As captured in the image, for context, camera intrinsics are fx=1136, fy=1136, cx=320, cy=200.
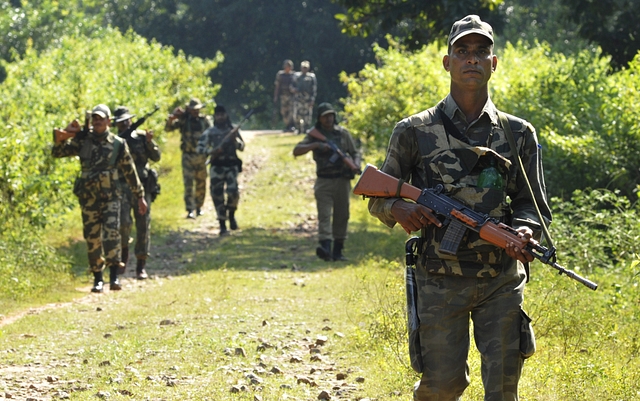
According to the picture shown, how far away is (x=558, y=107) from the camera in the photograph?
604 inches

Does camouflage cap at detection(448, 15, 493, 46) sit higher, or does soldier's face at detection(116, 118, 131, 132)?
camouflage cap at detection(448, 15, 493, 46)

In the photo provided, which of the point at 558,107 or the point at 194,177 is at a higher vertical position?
the point at 558,107

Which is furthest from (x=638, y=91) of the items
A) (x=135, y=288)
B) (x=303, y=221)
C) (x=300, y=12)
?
(x=300, y=12)

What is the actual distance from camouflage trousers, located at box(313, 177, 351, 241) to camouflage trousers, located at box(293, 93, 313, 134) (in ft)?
53.7

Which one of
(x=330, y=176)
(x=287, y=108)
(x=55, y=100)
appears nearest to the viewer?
(x=330, y=176)

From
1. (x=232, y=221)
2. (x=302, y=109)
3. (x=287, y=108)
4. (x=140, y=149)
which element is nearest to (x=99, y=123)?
(x=140, y=149)

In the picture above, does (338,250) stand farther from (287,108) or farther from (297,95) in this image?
(287,108)

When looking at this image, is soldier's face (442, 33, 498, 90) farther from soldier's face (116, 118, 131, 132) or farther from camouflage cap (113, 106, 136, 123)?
soldier's face (116, 118, 131, 132)

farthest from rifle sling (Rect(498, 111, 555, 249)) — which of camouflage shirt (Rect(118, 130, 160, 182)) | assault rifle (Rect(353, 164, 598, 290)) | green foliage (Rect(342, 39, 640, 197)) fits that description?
camouflage shirt (Rect(118, 130, 160, 182))

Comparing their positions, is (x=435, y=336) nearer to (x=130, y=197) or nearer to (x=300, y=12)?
(x=130, y=197)

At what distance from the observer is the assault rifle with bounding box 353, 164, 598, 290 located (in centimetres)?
508

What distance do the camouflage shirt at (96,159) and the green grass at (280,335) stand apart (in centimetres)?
116

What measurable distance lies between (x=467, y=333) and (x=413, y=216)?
2.01 feet

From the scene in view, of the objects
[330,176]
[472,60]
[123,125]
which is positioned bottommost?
[330,176]
